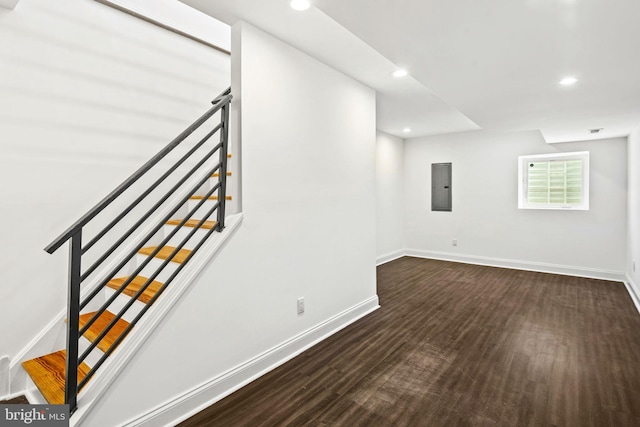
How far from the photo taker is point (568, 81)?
8.14ft

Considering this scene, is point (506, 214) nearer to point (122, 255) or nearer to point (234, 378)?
point (234, 378)

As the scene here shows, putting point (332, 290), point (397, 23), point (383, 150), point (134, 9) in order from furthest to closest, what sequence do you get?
1. point (383, 150)
2. point (332, 290)
3. point (134, 9)
4. point (397, 23)

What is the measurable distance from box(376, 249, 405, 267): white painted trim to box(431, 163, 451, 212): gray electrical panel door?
1105 millimetres

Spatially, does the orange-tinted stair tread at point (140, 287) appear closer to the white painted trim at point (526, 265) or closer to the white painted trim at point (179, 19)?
the white painted trim at point (179, 19)

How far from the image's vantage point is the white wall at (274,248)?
6.20 feet

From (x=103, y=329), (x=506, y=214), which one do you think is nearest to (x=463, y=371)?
(x=103, y=329)

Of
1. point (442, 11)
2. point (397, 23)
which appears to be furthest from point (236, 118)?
point (442, 11)

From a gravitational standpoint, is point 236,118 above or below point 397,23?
below

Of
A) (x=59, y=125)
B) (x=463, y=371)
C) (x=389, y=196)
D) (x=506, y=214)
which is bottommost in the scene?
(x=463, y=371)

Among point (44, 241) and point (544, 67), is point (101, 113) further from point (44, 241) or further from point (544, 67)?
point (544, 67)

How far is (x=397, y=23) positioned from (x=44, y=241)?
254cm

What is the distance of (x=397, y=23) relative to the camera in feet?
5.67

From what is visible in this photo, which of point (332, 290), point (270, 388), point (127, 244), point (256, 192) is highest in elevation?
point (256, 192)

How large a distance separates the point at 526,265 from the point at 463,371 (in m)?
4.05
